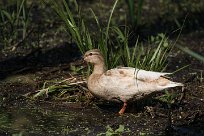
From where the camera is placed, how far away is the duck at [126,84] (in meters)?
6.39

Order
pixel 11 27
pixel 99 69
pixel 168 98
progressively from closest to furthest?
pixel 99 69
pixel 168 98
pixel 11 27

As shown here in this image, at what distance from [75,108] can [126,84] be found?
0.79 metres

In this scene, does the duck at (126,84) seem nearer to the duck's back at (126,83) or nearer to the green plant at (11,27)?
the duck's back at (126,83)

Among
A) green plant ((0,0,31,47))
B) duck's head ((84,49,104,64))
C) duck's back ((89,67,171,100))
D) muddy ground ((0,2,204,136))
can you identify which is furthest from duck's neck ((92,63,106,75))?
green plant ((0,0,31,47))

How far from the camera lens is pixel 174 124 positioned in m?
6.37

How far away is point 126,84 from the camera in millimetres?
6422

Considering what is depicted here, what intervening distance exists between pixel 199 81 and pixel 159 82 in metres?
1.60

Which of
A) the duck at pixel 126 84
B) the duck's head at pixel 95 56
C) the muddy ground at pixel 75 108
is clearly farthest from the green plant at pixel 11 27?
the duck at pixel 126 84

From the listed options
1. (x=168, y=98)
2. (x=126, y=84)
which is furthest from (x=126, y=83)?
(x=168, y=98)

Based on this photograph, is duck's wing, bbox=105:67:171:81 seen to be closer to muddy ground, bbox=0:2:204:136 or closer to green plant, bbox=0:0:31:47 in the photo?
muddy ground, bbox=0:2:204:136

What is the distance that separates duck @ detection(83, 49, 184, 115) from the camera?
6391 millimetres

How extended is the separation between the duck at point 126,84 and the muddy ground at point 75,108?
9.4 inches

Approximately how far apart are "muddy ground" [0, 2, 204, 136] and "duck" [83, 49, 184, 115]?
240 millimetres

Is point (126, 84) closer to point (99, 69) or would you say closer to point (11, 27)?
point (99, 69)
